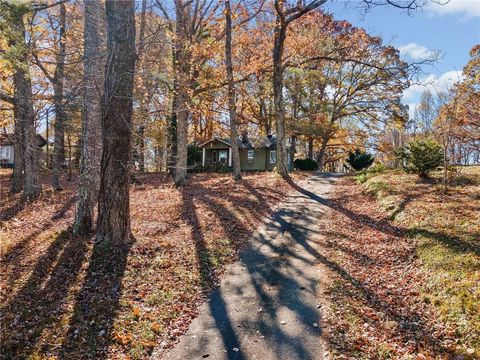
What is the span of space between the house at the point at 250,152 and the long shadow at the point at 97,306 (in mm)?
21720

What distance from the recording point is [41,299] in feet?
17.2

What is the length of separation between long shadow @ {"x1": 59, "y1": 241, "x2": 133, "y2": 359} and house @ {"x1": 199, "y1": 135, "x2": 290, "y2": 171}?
71.3ft

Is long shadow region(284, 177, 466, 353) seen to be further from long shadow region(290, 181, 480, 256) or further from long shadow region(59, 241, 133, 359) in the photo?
long shadow region(59, 241, 133, 359)

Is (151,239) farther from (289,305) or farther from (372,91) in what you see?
(372,91)

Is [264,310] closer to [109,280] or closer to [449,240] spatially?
[109,280]

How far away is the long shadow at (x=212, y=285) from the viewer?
455 centimetres

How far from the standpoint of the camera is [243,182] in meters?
16.1

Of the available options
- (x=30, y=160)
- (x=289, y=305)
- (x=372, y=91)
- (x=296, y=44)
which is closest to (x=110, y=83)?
(x=289, y=305)

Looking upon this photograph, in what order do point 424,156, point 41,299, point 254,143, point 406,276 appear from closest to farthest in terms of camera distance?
point 41,299 < point 406,276 < point 424,156 < point 254,143

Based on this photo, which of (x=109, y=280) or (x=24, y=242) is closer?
(x=109, y=280)

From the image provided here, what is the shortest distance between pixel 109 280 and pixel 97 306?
0.78m

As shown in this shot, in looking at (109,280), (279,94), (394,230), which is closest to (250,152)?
(279,94)

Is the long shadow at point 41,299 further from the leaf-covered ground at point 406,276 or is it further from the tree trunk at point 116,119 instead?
the leaf-covered ground at point 406,276

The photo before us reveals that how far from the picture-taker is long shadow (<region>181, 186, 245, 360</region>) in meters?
4.55
